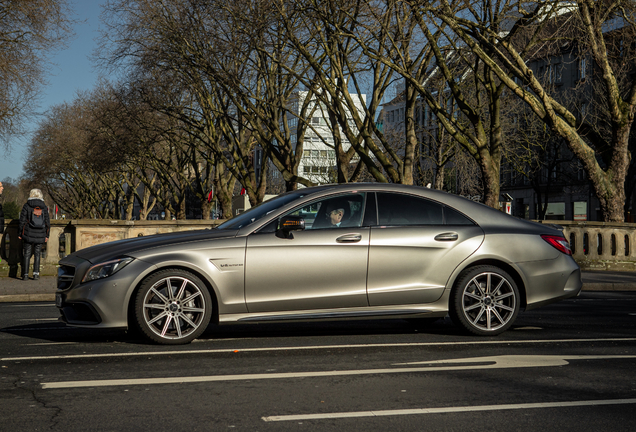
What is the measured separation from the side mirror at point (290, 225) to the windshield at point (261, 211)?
0.27 meters

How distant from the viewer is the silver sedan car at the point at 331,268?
23.5ft

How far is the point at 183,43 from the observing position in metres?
25.8

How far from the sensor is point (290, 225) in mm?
7289

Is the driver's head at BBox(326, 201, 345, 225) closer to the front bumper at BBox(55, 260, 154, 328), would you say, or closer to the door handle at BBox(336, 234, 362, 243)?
the door handle at BBox(336, 234, 362, 243)

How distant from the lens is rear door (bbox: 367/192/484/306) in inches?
301

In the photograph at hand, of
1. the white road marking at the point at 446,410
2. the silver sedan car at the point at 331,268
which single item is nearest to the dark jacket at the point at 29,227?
the silver sedan car at the point at 331,268

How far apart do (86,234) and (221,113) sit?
12.4 meters

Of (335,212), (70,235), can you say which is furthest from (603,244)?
(335,212)

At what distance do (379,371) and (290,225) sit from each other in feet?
5.84

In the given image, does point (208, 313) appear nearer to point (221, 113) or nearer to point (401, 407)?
point (401, 407)

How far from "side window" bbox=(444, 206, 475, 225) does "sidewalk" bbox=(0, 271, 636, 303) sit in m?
7.77

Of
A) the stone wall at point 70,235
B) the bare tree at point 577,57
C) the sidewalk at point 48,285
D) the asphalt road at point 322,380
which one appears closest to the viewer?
the asphalt road at point 322,380

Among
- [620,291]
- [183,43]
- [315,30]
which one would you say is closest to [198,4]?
[183,43]

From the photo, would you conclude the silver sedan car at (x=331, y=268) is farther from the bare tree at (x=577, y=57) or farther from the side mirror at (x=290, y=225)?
the bare tree at (x=577, y=57)
